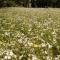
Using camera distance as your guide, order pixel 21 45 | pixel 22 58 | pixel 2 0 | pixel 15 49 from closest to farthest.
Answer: pixel 22 58, pixel 15 49, pixel 21 45, pixel 2 0

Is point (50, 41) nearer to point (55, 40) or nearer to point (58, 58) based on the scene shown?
point (55, 40)

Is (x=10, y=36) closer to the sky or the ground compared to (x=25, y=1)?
closer to the sky

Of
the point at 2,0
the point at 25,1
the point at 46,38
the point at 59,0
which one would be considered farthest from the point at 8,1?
the point at 46,38

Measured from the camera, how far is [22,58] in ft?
38.2

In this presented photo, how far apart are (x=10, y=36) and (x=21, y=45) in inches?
68.1

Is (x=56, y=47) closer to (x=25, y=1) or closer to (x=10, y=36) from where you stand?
(x=10, y=36)

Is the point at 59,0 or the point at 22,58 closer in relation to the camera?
the point at 22,58

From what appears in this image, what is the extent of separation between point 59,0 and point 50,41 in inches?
2388

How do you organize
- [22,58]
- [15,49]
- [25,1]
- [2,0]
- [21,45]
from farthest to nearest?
1. [25,1]
2. [2,0]
3. [21,45]
4. [15,49]
5. [22,58]

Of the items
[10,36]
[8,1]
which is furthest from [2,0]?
[10,36]

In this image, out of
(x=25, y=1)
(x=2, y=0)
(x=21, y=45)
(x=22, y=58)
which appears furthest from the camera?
(x=25, y=1)

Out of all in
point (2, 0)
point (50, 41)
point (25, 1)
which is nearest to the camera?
point (50, 41)

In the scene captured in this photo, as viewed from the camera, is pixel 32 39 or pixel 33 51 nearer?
pixel 33 51

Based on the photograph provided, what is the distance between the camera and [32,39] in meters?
14.7
